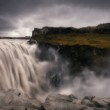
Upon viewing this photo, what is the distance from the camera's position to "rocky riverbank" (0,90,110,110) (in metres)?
30.7

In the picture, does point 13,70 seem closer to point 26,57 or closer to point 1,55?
point 1,55

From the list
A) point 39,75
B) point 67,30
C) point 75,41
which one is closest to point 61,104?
point 39,75

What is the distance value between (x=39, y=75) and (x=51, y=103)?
25109mm

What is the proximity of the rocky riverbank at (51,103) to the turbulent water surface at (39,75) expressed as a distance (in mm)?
13536

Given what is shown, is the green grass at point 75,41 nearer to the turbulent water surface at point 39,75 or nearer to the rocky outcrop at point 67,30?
the rocky outcrop at point 67,30

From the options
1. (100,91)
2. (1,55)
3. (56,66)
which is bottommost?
(100,91)

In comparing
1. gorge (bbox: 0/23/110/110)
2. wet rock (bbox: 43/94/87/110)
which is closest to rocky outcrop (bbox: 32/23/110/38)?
gorge (bbox: 0/23/110/110)

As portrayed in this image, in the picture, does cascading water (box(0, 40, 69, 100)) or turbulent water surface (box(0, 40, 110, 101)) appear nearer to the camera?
cascading water (box(0, 40, 69, 100))

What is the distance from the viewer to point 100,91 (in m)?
55.2

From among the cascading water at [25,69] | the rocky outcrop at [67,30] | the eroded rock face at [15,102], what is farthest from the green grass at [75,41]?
the eroded rock face at [15,102]

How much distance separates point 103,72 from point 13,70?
66.1ft

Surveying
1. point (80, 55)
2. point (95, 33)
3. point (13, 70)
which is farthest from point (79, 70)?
point (95, 33)

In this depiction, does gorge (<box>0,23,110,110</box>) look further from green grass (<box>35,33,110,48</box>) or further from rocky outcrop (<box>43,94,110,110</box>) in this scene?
rocky outcrop (<box>43,94,110,110</box>)

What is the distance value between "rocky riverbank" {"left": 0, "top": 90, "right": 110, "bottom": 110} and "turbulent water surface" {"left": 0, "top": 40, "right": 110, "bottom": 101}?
13536mm
